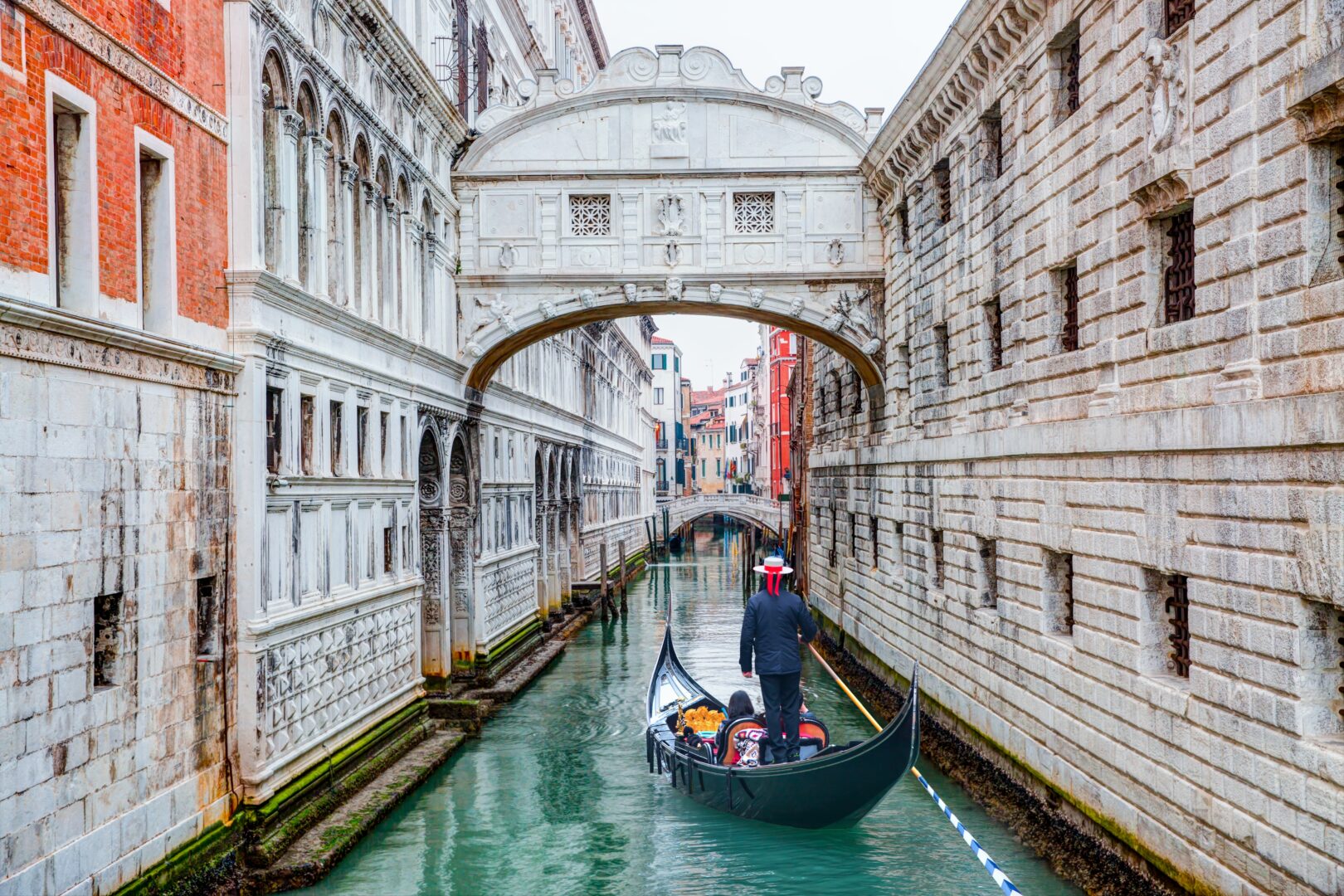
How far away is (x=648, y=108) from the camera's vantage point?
14281 mm

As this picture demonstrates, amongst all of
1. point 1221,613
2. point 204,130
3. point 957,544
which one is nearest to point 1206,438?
point 1221,613

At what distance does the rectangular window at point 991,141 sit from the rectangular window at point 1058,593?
3.49 metres

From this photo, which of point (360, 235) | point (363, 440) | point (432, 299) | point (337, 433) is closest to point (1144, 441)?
point (337, 433)

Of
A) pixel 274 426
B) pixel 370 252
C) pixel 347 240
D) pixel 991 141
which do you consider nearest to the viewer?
pixel 274 426

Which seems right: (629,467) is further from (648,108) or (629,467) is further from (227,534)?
(227,534)

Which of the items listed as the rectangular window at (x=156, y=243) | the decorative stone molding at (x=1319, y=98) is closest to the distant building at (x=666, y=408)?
the rectangular window at (x=156, y=243)

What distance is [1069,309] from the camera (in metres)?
8.84

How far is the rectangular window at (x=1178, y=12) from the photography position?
670 cm

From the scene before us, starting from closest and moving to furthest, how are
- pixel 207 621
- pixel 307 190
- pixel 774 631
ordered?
pixel 207 621, pixel 774 631, pixel 307 190

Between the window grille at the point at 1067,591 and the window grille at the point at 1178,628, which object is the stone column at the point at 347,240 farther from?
the window grille at the point at 1178,628

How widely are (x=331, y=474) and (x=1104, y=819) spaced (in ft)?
19.7

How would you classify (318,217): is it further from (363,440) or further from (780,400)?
(780,400)

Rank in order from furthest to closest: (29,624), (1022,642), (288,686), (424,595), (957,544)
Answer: (424,595)
(957,544)
(1022,642)
(288,686)
(29,624)

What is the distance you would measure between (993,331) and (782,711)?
12.1 feet
